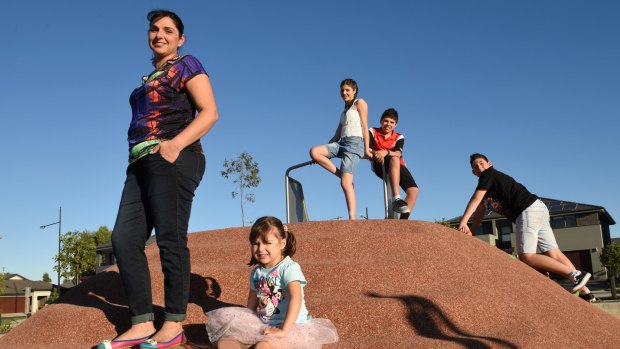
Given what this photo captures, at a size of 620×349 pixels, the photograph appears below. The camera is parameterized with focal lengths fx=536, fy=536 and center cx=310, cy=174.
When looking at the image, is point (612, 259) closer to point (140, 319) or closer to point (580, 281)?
point (580, 281)

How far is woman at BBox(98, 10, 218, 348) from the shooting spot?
352 centimetres

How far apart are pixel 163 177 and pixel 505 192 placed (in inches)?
187

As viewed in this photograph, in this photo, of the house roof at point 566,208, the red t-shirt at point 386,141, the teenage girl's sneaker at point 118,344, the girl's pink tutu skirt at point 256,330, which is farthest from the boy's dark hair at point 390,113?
the house roof at point 566,208

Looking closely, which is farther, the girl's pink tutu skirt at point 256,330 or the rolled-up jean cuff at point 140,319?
the rolled-up jean cuff at point 140,319

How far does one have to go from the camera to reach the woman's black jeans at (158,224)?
11.5ft

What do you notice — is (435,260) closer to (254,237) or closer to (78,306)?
(254,237)

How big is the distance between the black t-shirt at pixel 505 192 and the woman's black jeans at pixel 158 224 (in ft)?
14.0

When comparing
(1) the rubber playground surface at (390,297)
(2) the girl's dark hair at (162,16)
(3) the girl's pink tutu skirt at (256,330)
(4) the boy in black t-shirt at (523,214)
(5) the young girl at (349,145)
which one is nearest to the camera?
(3) the girl's pink tutu skirt at (256,330)

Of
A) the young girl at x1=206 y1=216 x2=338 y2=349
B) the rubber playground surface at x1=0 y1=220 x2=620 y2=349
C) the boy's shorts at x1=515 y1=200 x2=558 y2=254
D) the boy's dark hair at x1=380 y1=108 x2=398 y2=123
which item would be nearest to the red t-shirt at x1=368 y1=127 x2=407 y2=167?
the boy's dark hair at x1=380 y1=108 x2=398 y2=123

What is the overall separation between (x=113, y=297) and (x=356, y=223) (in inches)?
124

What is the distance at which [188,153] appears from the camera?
365 centimetres

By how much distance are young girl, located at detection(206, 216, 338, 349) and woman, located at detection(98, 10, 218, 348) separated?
412 mm

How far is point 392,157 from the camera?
7.96 m

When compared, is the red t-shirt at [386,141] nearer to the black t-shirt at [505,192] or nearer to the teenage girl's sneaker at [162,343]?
the black t-shirt at [505,192]
